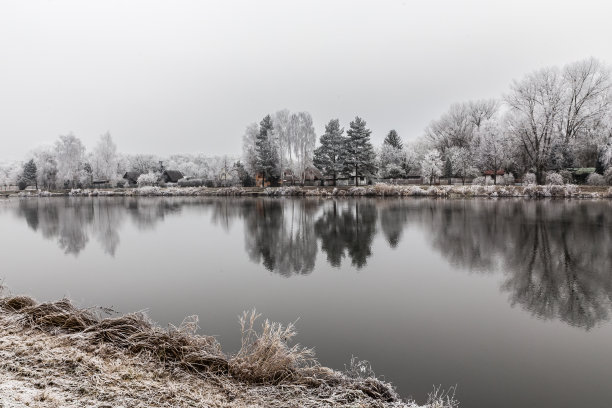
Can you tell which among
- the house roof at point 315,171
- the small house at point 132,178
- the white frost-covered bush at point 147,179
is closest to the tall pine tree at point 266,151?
the house roof at point 315,171

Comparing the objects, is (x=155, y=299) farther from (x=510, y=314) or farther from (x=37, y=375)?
(x=510, y=314)

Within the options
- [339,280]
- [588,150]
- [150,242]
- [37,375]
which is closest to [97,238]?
[150,242]

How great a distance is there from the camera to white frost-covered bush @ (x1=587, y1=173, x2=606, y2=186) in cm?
3206

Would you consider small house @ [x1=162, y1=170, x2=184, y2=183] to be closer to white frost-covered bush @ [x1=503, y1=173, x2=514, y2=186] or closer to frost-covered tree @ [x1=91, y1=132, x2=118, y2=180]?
frost-covered tree @ [x1=91, y1=132, x2=118, y2=180]

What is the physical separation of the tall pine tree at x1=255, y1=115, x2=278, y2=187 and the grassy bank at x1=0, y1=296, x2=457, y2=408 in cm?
4430

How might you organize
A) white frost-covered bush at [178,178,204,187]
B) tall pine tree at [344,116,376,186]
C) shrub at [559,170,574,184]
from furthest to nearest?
white frost-covered bush at [178,178,204,187]
tall pine tree at [344,116,376,186]
shrub at [559,170,574,184]

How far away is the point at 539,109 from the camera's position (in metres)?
35.4

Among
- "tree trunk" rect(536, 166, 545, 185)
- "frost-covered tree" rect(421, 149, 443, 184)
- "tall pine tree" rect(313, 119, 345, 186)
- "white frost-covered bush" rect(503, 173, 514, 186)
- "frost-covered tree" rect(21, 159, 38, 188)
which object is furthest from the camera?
Answer: "frost-covered tree" rect(21, 159, 38, 188)

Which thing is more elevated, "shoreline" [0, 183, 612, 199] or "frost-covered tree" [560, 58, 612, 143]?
"frost-covered tree" [560, 58, 612, 143]

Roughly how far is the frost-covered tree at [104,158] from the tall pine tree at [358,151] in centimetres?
4810

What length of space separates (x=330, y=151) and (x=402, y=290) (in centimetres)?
4004

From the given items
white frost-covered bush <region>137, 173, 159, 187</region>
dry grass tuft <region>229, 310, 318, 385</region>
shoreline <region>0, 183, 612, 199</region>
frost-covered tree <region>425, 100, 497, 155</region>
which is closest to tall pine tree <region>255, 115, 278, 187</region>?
shoreline <region>0, 183, 612, 199</region>

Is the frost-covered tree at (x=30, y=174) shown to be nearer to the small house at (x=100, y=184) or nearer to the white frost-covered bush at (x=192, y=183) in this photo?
the small house at (x=100, y=184)

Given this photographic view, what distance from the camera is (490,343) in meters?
4.94
